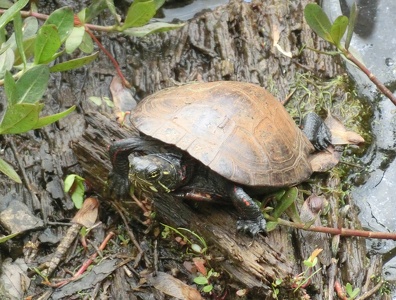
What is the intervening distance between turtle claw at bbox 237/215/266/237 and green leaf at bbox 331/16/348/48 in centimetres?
107

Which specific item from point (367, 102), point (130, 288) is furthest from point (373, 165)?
point (130, 288)

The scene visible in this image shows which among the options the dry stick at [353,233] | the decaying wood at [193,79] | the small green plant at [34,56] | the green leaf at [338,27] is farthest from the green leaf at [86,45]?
the dry stick at [353,233]

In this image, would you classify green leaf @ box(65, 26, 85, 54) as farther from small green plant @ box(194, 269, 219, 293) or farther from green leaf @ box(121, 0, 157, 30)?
small green plant @ box(194, 269, 219, 293)

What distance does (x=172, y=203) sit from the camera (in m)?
3.07

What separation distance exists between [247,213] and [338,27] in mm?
1113

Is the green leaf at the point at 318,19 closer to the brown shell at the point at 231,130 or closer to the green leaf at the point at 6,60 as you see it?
the brown shell at the point at 231,130

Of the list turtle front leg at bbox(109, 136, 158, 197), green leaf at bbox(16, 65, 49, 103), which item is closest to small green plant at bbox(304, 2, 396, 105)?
turtle front leg at bbox(109, 136, 158, 197)

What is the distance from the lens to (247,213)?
9.29 ft

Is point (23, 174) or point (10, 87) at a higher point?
point (10, 87)

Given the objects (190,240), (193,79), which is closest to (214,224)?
(190,240)

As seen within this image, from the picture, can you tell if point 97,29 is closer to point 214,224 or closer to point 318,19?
point 318,19

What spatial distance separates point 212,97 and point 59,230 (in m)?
1.16

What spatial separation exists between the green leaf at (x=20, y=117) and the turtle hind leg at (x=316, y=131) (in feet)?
5.45

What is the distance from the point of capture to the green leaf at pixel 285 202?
284cm
